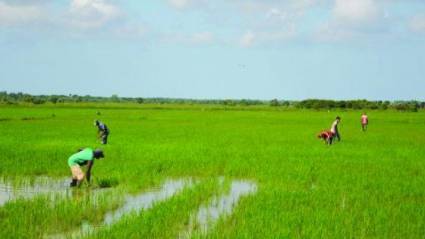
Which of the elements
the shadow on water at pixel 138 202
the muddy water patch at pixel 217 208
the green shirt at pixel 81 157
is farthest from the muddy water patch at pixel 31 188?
the muddy water patch at pixel 217 208

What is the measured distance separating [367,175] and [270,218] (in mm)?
5350

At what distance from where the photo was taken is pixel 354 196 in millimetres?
9172

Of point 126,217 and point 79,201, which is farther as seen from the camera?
point 79,201

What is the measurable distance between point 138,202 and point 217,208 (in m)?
1.39

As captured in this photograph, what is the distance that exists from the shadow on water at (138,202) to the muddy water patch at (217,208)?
83 centimetres

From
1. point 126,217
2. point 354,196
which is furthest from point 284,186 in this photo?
point 126,217

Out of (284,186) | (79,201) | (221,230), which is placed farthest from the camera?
(284,186)

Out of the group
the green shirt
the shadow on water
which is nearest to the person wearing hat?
the green shirt

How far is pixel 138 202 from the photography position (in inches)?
344

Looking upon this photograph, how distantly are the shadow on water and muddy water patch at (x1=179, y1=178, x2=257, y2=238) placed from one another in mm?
830

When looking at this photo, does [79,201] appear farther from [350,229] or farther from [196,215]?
[350,229]

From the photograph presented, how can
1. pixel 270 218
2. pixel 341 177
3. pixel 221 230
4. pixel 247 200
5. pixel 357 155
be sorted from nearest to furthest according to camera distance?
pixel 221 230 → pixel 270 218 → pixel 247 200 → pixel 341 177 → pixel 357 155

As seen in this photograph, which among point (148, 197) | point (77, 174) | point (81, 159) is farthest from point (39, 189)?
point (148, 197)

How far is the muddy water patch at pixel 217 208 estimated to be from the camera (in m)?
6.84
